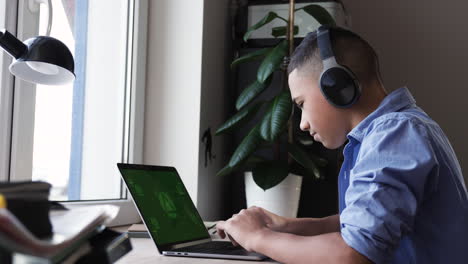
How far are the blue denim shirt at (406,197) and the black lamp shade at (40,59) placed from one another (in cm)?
55

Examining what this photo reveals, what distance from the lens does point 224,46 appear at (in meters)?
2.70

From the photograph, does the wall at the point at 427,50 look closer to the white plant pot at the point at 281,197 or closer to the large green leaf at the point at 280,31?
the large green leaf at the point at 280,31

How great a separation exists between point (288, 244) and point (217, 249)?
0.93ft

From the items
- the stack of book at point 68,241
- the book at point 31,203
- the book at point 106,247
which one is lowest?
the book at point 106,247

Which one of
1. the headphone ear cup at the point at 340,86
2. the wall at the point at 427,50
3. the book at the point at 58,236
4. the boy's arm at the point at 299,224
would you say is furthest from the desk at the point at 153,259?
the wall at the point at 427,50

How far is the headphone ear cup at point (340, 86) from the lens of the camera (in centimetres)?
120

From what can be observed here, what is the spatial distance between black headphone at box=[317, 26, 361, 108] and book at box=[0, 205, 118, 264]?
0.68 meters

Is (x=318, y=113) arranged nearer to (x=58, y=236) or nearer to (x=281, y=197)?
(x=58, y=236)

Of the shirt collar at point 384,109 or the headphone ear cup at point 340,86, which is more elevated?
the headphone ear cup at point 340,86

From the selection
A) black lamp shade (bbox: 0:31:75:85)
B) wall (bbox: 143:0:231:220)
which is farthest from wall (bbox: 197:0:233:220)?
black lamp shade (bbox: 0:31:75:85)

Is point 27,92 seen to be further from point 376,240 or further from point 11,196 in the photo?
point 11,196

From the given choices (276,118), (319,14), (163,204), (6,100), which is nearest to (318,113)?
(163,204)

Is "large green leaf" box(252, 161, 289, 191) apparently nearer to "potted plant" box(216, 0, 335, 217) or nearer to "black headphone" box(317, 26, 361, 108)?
"potted plant" box(216, 0, 335, 217)

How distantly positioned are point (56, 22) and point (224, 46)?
99 cm
